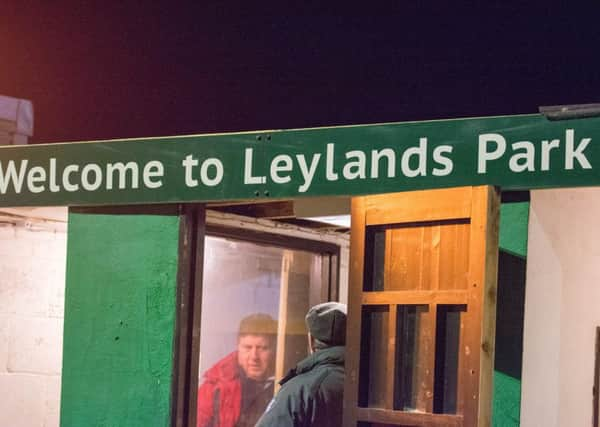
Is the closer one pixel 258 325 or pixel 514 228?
pixel 514 228

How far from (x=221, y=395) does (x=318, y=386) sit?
7.25 ft

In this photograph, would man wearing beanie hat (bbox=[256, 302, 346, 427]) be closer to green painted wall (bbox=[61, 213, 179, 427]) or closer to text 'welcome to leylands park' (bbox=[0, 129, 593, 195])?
green painted wall (bbox=[61, 213, 179, 427])

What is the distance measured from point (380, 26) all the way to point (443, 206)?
21.8 meters

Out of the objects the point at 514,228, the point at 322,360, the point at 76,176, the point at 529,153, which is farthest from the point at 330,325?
the point at 529,153

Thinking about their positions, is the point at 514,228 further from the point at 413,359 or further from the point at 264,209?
the point at 264,209

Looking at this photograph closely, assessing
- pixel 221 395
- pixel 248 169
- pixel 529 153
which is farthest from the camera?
pixel 221 395

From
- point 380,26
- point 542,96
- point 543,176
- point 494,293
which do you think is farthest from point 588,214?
point 380,26

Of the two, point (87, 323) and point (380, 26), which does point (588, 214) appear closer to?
point (87, 323)

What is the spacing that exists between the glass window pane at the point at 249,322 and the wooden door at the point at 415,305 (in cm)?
291

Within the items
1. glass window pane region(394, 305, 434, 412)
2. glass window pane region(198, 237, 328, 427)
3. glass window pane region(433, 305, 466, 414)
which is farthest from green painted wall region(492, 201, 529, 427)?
glass window pane region(198, 237, 328, 427)

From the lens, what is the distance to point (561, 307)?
17.2ft

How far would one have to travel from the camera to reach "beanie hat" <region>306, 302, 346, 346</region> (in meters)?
6.07

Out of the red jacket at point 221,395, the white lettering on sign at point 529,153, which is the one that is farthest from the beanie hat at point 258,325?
the white lettering on sign at point 529,153

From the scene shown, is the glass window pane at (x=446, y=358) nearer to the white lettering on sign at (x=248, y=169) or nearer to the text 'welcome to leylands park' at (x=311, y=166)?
the text 'welcome to leylands park' at (x=311, y=166)
